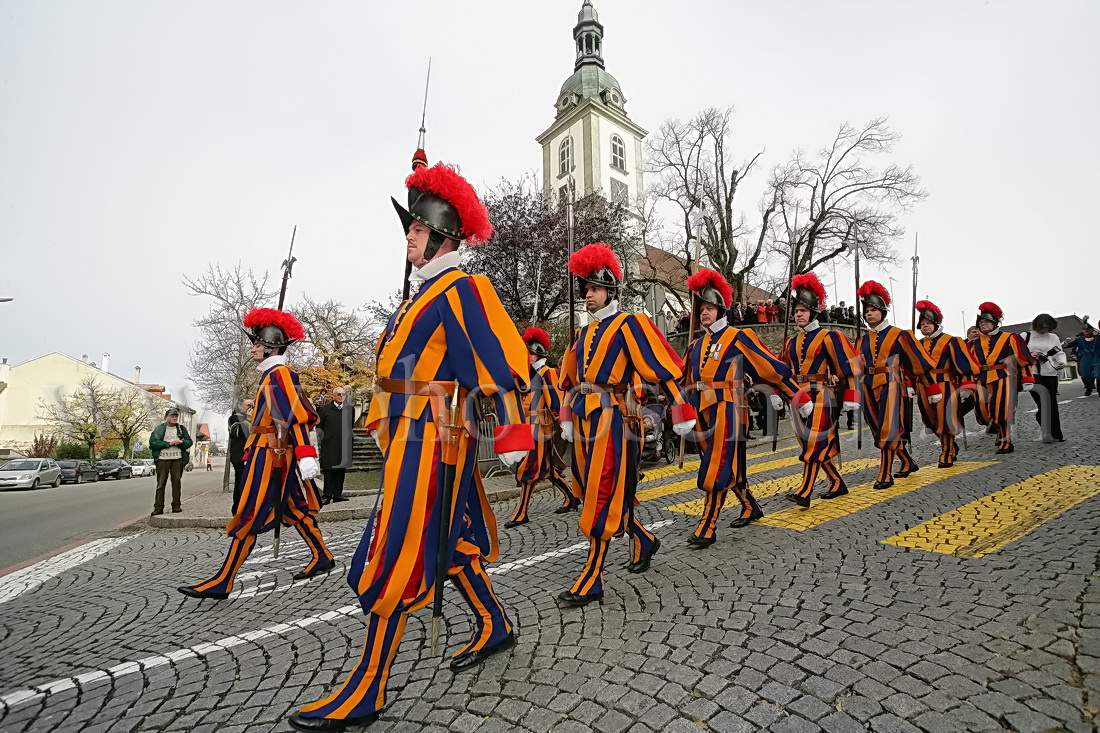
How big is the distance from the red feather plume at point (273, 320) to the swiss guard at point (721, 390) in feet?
12.0

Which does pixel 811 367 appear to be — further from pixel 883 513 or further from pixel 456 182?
pixel 456 182

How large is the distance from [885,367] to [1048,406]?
453cm

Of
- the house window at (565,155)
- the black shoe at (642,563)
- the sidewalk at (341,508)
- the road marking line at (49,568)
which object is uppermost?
the house window at (565,155)

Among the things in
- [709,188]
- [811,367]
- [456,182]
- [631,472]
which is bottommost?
[631,472]

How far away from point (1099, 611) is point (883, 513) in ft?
8.29

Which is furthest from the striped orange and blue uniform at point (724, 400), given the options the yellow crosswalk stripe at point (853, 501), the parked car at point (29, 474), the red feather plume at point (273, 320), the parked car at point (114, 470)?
the parked car at point (114, 470)

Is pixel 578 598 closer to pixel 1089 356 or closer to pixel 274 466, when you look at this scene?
pixel 274 466

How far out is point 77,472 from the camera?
92.6ft

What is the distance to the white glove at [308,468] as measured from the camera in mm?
3941

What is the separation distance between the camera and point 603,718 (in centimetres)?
214

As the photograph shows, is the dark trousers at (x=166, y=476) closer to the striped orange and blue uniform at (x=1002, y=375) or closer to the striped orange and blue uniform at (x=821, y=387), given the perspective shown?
the striped orange and blue uniform at (x=821, y=387)

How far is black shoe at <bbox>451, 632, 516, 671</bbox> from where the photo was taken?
8.60 ft

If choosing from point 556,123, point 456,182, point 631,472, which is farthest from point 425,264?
point 556,123

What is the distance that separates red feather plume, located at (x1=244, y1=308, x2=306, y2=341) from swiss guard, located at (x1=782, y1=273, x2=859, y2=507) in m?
4.92
